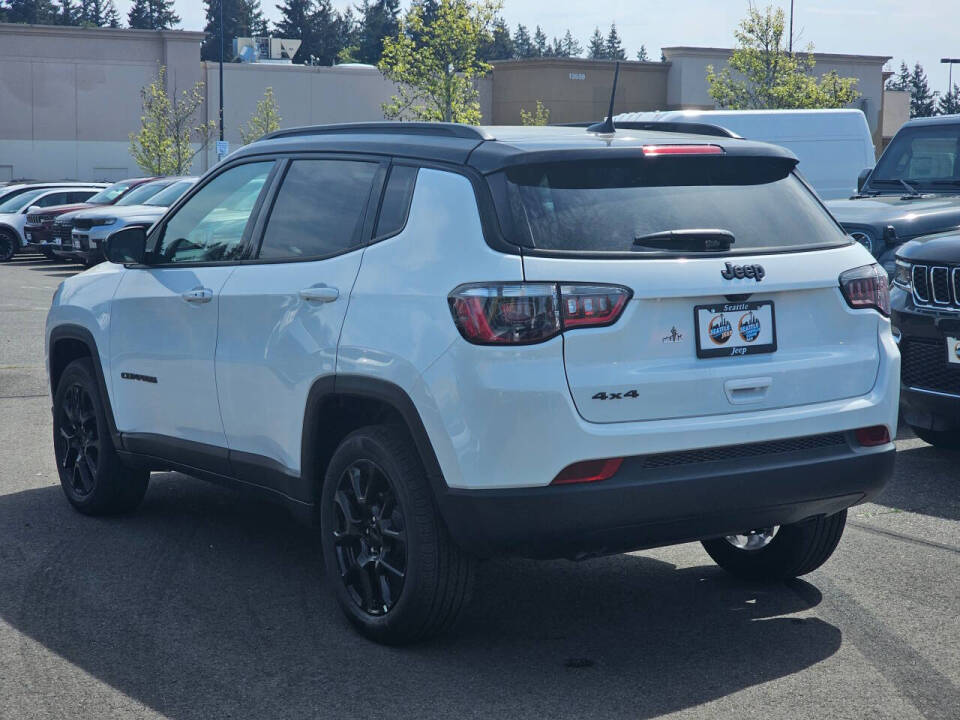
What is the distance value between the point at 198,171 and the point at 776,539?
60507 mm

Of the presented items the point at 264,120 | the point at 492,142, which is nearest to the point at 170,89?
the point at 264,120

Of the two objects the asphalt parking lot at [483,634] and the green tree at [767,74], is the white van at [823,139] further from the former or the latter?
the green tree at [767,74]

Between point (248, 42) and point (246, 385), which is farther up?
point (248, 42)

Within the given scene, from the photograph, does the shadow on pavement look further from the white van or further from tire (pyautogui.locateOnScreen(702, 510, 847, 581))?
the white van

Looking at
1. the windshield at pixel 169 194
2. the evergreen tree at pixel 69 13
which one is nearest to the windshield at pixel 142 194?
the windshield at pixel 169 194

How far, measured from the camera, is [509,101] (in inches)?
2566

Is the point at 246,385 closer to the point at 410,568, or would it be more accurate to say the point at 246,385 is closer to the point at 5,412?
the point at 410,568

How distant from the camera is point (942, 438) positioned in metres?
8.45

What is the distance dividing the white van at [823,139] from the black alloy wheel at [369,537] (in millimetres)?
13799

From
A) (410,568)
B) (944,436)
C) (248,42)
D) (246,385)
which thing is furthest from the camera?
(248,42)

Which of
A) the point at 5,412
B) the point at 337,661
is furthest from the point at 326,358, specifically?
the point at 5,412

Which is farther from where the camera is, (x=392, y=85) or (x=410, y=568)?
(x=392, y=85)

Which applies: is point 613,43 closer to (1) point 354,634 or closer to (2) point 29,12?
(2) point 29,12

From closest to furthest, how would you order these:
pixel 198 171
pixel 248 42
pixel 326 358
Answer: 1. pixel 326 358
2. pixel 198 171
3. pixel 248 42
